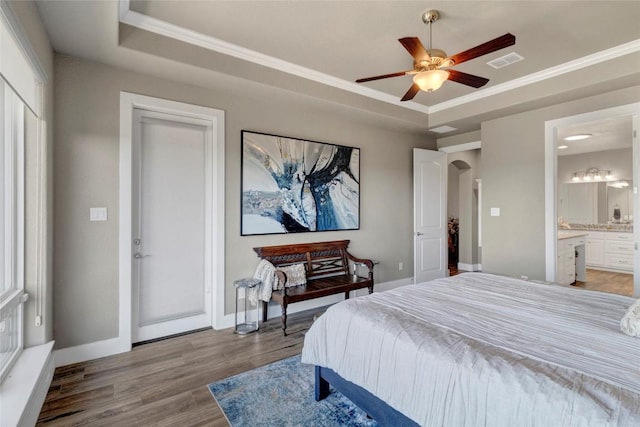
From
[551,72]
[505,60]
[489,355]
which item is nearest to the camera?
[489,355]

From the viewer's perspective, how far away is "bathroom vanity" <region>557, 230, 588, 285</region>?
4.71 metres

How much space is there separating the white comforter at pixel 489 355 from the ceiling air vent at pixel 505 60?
2.18 metres

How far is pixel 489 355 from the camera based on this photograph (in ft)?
4.12

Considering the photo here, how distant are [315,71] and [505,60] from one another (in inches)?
73.8

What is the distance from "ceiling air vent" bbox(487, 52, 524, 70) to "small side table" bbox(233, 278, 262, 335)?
10.6ft

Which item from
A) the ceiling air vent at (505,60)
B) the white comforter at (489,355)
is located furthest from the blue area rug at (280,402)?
the ceiling air vent at (505,60)

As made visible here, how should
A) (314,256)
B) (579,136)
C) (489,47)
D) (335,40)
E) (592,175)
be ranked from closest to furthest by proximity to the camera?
(489,47) → (335,40) → (314,256) → (579,136) → (592,175)

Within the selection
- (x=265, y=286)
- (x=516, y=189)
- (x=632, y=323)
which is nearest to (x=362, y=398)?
(x=632, y=323)

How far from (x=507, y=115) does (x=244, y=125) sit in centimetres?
331

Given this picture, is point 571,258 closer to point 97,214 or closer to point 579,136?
point 579,136

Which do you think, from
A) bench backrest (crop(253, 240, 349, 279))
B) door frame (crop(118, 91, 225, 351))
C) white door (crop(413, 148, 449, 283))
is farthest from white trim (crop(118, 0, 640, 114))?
bench backrest (crop(253, 240, 349, 279))

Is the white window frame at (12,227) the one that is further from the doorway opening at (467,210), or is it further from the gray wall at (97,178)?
the doorway opening at (467,210)

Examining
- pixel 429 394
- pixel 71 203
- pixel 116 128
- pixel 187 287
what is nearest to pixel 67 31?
pixel 116 128

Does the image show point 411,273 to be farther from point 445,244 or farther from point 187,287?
point 187,287
